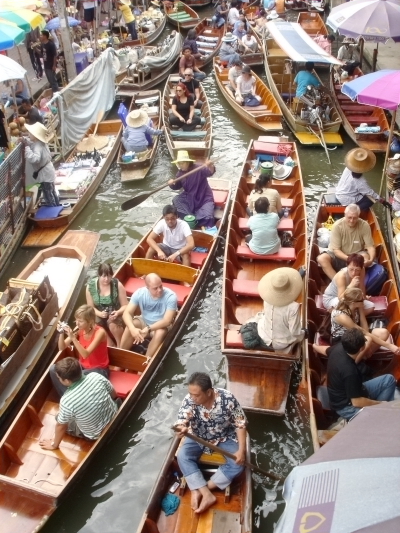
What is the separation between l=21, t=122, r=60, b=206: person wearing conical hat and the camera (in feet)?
A: 29.5

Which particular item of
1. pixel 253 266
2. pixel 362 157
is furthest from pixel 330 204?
pixel 253 266

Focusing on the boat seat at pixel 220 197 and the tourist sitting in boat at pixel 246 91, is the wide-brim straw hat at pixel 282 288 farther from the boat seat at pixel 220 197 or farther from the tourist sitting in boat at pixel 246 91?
the tourist sitting in boat at pixel 246 91

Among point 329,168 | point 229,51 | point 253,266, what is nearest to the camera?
point 253,266

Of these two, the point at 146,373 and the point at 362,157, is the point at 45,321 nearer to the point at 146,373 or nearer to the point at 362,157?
the point at 146,373

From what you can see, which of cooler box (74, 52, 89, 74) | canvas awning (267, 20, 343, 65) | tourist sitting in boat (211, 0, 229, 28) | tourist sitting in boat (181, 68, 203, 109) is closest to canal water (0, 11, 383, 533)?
canvas awning (267, 20, 343, 65)

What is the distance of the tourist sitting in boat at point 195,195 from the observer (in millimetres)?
8906

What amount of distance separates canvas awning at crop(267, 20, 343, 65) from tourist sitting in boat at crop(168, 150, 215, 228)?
425 cm

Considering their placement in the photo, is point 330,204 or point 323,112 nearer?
point 330,204

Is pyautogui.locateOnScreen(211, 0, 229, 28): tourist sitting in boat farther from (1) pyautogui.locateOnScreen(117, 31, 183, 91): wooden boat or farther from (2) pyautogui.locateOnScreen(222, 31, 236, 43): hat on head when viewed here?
(1) pyautogui.locateOnScreen(117, 31, 183, 91): wooden boat

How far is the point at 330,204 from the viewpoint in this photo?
8.94 meters

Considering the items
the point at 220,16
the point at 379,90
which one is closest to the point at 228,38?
the point at 220,16

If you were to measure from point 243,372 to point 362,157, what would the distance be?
402cm

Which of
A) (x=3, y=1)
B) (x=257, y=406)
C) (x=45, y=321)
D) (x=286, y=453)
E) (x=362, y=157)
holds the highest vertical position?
(x=3, y=1)

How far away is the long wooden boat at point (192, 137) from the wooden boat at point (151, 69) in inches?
59.3
